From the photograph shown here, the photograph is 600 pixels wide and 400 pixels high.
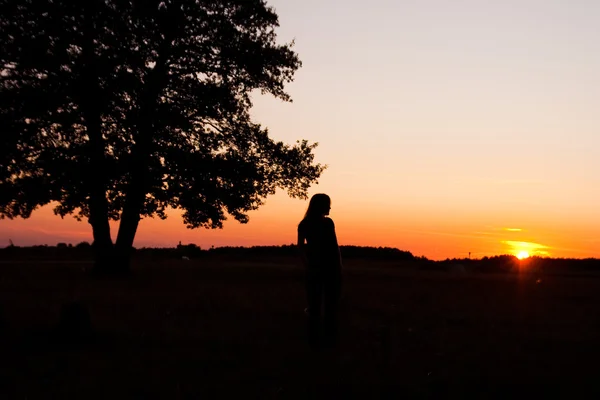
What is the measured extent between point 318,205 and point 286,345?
2.42m

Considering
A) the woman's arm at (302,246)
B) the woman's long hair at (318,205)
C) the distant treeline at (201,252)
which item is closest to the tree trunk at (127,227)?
the distant treeline at (201,252)

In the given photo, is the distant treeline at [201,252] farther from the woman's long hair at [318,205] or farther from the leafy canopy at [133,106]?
the woman's long hair at [318,205]

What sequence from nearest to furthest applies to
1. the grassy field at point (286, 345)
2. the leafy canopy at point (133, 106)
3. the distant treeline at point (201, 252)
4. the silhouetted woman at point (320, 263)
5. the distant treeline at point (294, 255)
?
1. the grassy field at point (286, 345)
2. the silhouetted woman at point (320, 263)
3. the leafy canopy at point (133, 106)
4. the distant treeline at point (294, 255)
5. the distant treeline at point (201, 252)

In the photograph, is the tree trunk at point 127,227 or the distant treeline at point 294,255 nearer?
the tree trunk at point 127,227

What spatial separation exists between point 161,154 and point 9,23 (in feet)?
21.9

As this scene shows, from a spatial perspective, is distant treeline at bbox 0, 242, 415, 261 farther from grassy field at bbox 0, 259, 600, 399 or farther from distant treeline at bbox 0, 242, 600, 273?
grassy field at bbox 0, 259, 600, 399

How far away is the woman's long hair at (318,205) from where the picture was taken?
36.4 feet

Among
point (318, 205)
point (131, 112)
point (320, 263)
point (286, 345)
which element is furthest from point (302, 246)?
point (131, 112)

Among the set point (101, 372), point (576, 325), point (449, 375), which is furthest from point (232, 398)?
point (576, 325)

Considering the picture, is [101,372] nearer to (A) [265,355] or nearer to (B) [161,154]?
(A) [265,355]

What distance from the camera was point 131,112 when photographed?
77.2 ft

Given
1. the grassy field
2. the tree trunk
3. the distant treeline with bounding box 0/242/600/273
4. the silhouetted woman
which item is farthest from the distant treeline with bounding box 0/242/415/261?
the silhouetted woman

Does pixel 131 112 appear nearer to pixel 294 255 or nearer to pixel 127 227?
pixel 127 227

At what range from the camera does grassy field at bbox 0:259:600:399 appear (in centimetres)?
860
